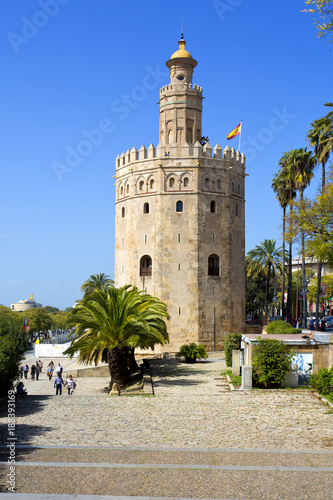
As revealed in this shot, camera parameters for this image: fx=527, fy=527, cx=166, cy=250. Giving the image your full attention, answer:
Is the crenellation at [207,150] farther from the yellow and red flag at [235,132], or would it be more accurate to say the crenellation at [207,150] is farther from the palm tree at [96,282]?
the palm tree at [96,282]

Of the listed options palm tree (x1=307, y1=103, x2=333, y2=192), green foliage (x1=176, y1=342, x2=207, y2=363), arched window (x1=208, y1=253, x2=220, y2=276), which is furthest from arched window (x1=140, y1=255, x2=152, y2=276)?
palm tree (x1=307, y1=103, x2=333, y2=192)

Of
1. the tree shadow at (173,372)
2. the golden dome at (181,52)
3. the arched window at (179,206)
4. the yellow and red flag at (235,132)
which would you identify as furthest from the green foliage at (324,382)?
the golden dome at (181,52)

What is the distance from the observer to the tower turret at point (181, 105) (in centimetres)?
3978

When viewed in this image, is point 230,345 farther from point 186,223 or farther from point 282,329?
point 186,223

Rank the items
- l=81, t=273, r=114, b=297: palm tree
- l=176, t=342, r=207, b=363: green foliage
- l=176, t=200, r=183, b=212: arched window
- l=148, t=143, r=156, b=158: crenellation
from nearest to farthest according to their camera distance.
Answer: l=176, t=342, r=207, b=363: green foliage
l=176, t=200, r=183, b=212: arched window
l=148, t=143, r=156, b=158: crenellation
l=81, t=273, r=114, b=297: palm tree

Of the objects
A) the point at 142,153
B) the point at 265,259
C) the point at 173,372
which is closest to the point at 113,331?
the point at 173,372

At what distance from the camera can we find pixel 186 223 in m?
37.3

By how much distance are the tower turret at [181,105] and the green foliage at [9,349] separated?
941 inches

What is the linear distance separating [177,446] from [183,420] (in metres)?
2.64

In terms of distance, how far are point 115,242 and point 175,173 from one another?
7.94 metres

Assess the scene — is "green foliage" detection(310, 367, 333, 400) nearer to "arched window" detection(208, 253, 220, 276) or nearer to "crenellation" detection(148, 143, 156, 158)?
"arched window" detection(208, 253, 220, 276)

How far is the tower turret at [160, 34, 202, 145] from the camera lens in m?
39.8

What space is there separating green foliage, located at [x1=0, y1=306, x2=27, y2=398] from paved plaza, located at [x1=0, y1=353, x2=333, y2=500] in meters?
0.90

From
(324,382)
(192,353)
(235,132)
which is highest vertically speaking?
(235,132)
